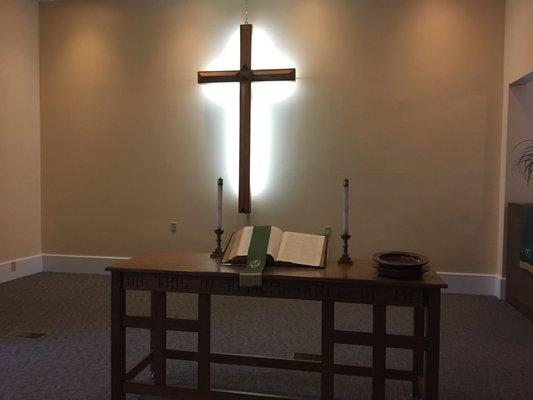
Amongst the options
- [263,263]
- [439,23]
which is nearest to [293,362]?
[263,263]

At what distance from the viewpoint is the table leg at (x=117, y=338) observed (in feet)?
6.35

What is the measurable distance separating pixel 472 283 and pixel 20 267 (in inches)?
172

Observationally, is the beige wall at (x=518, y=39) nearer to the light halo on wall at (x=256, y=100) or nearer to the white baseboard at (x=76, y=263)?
the light halo on wall at (x=256, y=100)

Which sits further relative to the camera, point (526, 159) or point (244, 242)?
point (526, 159)

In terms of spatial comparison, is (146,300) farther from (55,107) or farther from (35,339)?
(55,107)

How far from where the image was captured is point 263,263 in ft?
6.13

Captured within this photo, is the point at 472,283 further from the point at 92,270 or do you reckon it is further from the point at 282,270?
the point at 92,270

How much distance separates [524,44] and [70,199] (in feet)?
14.7

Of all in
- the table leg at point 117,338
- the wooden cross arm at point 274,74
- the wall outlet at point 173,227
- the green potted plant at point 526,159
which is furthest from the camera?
the wall outlet at point 173,227

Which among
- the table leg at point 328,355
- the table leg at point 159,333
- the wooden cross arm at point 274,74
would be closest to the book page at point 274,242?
the table leg at point 328,355

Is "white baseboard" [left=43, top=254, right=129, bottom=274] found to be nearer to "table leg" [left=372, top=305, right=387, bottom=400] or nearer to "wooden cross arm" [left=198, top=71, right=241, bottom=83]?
"wooden cross arm" [left=198, top=71, right=241, bottom=83]

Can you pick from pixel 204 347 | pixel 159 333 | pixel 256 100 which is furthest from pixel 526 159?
pixel 159 333

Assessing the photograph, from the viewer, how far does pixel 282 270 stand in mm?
1881

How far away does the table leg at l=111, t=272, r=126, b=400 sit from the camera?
194cm
